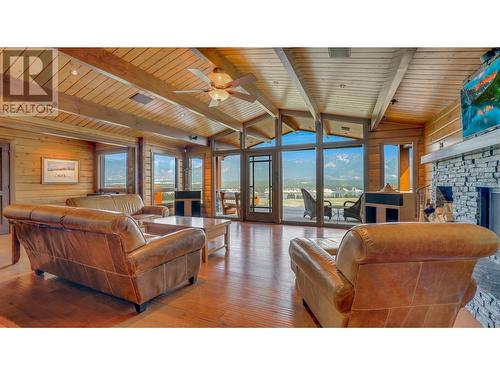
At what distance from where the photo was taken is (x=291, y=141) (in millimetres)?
6426

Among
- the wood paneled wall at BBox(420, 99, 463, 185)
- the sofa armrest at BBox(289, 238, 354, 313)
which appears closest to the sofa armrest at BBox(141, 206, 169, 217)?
the sofa armrest at BBox(289, 238, 354, 313)

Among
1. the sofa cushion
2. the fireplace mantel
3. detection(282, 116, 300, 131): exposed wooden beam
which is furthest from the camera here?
detection(282, 116, 300, 131): exposed wooden beam

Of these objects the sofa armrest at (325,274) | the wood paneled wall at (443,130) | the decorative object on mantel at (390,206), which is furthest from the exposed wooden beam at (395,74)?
the sofa armrest at (325,274)

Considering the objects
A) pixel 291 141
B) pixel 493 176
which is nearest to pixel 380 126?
pixel 291 141

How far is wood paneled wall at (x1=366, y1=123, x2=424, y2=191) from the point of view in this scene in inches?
195

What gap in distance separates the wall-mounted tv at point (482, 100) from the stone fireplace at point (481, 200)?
0.27m

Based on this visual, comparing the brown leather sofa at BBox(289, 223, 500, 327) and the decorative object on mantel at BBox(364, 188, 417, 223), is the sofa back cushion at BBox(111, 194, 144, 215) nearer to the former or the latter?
the brown leather sofa at BBox(289, 223, 500, 327)

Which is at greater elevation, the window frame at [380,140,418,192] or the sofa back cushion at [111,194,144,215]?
the window frame at [380,140,418,192]

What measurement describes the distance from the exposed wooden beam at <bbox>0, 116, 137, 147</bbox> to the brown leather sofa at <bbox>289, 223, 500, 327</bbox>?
600 cm

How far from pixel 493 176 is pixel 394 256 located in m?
2.26

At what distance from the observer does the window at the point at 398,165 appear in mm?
5434

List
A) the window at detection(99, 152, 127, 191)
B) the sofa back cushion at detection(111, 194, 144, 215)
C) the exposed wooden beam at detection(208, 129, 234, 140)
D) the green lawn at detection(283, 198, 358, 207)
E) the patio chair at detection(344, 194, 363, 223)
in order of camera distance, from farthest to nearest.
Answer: the exposed wooden beam at detection(208, 129, 234, 140) < the window at detection(99, 152, 127, 191) < the green lawn at detection(283, 198, 358, 207) < the patio chair at detection(344, 194, 363, 223) < the sofa back cushion at detection(111, 194, 144, 215)

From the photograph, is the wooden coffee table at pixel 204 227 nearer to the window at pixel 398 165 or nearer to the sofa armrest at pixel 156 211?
the sofa armrest at pixel 156 211
